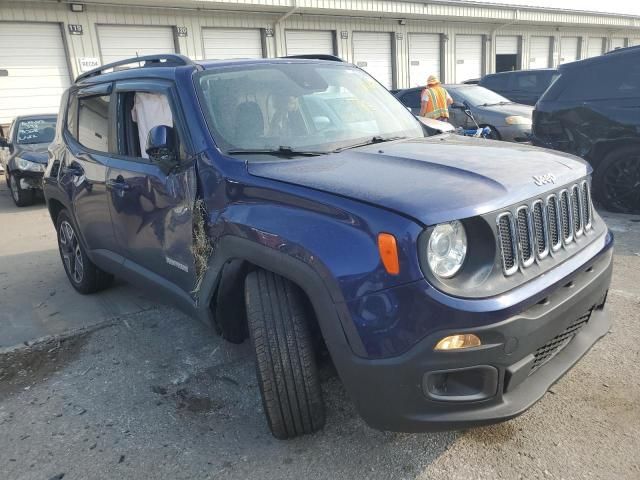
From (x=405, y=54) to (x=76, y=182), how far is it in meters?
19.0

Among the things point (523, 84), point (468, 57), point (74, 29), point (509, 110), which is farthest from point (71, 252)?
point (468, 57)

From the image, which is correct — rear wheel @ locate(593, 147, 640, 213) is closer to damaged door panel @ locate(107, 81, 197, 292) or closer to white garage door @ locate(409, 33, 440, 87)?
damaged door panel @ locate(107, 81, 197, 292)

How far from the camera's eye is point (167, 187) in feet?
10.1

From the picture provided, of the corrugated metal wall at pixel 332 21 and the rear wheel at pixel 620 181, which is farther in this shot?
the corrugated metal wall at pixel 332 21

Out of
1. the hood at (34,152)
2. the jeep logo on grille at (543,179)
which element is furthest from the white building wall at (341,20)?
the jeep logo on grille at (543,179)

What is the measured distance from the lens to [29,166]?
367 inches

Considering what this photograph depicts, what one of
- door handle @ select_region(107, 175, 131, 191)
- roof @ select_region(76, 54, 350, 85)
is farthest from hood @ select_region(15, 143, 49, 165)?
door handle @ select_region(107, 175, 131, 191)

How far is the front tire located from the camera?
4.66 m

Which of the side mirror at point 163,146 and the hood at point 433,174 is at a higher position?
the side mirror at point 163,146

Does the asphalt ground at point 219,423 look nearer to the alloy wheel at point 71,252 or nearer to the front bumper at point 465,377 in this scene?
the front bumper at point 465,377

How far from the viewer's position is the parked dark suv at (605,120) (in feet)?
19.8

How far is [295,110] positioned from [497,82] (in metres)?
12.8

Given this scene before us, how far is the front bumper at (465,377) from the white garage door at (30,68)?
48.4 feet

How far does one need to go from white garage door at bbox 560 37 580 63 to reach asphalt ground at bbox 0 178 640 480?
28.7 m
